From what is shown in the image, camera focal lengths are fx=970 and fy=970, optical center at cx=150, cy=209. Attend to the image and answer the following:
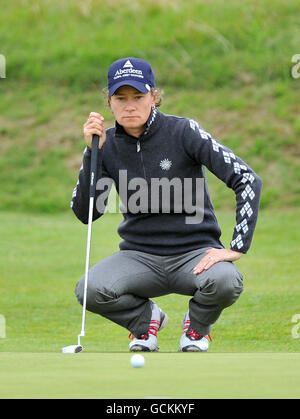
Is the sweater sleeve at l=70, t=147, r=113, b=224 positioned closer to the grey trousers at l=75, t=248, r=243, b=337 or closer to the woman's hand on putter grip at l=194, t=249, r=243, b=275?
the grey trousers at l=75, t=248, r=243, b=337

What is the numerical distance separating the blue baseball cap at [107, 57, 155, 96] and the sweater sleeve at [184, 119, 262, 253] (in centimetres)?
35

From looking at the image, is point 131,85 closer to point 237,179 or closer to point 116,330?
point 237,179

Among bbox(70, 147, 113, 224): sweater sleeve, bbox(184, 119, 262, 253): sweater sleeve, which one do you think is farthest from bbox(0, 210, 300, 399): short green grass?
bbox(70, 147, 113, 224): sweater sleeve

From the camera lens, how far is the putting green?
9.59 feet

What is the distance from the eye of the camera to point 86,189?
5.12 meters

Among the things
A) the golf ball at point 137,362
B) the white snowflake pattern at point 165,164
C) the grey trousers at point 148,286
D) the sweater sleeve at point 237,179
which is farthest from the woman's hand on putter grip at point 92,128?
the golf ball at point 137,362

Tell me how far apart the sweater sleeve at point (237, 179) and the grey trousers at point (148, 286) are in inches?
6.7

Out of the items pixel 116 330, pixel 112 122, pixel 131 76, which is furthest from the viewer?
pixel 112 122

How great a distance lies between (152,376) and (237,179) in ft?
5.62

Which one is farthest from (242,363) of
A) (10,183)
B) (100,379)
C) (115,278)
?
(10,183)

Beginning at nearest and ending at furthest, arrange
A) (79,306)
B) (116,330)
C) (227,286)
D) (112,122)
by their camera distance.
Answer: (227,286), (116,330), (79,306), (112,122)

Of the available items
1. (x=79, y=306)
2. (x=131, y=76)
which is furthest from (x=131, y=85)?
(x=79, y=306)

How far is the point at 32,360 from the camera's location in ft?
12.5

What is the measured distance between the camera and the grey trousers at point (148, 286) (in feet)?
15.5
